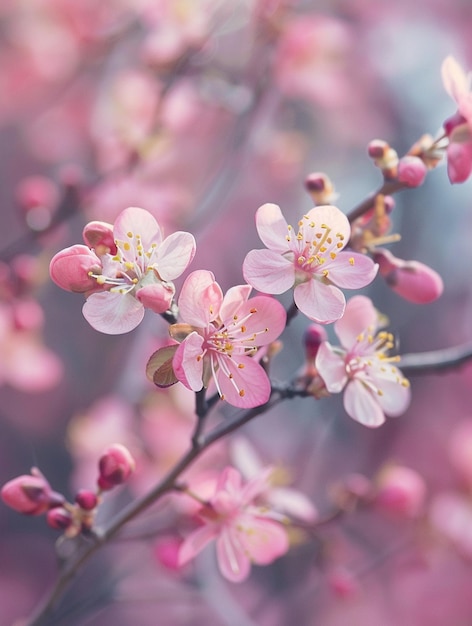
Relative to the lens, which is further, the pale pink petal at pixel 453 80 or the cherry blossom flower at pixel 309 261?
the pale pink petal at pixel 453 80

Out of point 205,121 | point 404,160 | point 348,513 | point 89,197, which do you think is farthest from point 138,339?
point 205,121

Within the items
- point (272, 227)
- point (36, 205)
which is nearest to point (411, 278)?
point (272, 227)

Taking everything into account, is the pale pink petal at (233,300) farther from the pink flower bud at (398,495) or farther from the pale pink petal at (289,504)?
the pink flower bud at (398,495)

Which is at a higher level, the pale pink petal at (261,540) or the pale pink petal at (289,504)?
the pale pink petal at (261,540)

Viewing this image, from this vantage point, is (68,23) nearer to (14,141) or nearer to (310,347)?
(14,141)

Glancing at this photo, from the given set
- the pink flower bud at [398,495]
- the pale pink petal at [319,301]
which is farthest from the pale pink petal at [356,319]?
the pink flower bud at [398,495]

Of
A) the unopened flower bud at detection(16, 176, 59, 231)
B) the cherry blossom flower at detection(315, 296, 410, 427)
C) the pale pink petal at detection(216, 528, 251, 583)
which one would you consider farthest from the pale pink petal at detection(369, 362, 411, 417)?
the unopened flower bud at detection(16, 176, 59, 231)

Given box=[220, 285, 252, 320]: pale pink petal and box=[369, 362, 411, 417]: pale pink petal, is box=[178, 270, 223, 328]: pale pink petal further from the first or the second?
box=[369, 362, 411, 417]: pale pink petal
